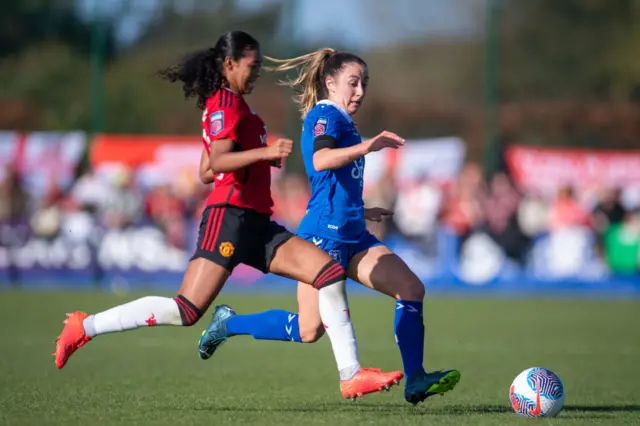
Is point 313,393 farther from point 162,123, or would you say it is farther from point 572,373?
point 162,123

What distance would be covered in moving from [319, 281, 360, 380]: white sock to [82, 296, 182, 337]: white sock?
0.92m

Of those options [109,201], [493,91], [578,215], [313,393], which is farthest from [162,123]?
[313,393]

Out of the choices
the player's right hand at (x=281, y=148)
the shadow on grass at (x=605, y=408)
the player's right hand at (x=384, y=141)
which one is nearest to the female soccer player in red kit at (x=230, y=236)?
the player's right hand at (x=281, y=148)

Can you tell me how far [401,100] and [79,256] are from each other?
10691 mm

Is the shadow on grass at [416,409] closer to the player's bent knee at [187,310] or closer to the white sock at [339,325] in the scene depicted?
the white sock at [339,325]

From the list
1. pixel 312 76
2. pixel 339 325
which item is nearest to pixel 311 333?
pixel 339 325

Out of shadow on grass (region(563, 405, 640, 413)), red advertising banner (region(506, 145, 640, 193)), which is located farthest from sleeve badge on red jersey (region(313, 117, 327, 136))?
red advertising banner (region(506, 145, 640, 193))

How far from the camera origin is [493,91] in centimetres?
2302

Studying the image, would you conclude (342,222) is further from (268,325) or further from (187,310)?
(187,310)

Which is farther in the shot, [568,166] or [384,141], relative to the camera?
[568,166]

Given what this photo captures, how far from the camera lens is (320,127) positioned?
6.92 m

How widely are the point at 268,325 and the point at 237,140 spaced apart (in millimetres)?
1426

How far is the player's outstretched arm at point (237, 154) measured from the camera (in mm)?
6285

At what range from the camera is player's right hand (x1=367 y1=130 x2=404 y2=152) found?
21.3 feet
